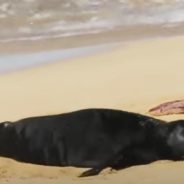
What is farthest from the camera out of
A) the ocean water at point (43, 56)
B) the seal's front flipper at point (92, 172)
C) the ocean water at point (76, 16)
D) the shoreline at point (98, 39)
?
the ocean water at point (76, 16)

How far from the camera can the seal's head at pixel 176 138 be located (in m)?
3.90

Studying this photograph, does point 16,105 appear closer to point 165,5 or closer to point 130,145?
point 130,145

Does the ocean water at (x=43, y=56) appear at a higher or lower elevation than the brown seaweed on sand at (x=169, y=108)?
higher

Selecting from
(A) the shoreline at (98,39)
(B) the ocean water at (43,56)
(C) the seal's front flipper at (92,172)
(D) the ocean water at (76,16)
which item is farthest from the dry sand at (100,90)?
(D) the ocean water at (76,16)

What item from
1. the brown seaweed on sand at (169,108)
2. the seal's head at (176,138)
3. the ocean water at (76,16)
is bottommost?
the seal's head at (176,138)

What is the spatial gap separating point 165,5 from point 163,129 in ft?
11.0

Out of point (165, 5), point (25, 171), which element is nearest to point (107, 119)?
→ point (25, 171)

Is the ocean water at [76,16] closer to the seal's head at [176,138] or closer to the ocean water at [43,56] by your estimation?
the ocean water at [43,56]

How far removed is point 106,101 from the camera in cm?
479

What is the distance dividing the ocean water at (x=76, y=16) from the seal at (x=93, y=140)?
262 cm

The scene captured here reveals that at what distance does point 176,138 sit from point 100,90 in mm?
1147

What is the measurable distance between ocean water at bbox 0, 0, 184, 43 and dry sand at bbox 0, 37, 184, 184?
926mm

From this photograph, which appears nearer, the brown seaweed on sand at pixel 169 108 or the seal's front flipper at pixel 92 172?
the seal's front flipper at pixel 92 172

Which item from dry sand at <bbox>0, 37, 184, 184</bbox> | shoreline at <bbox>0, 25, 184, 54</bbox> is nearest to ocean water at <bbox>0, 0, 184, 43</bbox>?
shoreline at <bbox>0, 25, 184, 54</bbox>
